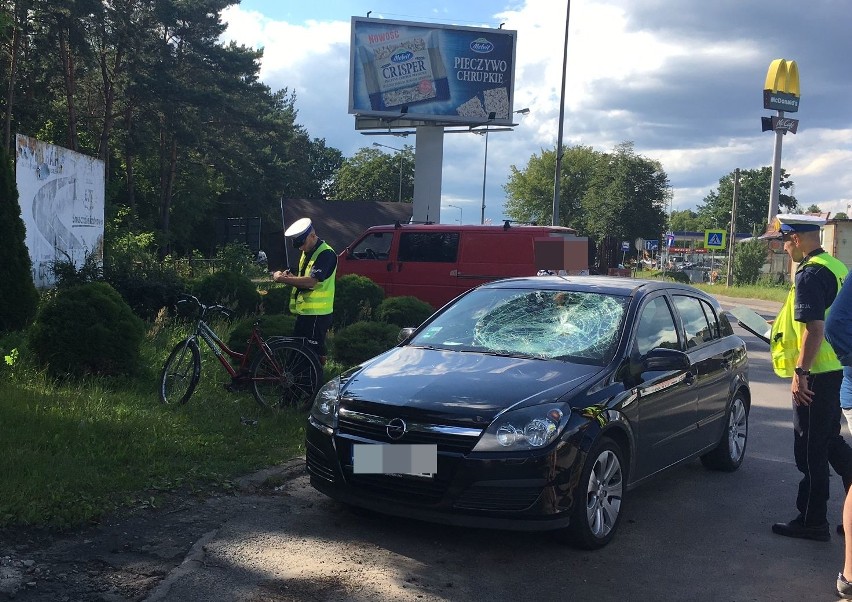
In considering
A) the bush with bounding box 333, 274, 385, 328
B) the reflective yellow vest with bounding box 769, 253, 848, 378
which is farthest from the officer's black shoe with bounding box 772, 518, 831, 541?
the bush with bounding box 333, 274, 385, 328

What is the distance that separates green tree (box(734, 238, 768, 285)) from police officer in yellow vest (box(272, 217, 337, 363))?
41810 mm

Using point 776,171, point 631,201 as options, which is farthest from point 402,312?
point 631,201

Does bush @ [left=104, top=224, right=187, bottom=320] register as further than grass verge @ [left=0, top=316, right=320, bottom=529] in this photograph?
Yes

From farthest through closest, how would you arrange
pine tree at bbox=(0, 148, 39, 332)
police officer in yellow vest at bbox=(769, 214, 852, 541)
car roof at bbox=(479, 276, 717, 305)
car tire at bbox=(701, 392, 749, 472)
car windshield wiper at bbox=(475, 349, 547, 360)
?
pine tree at bbox=(0, 148, 39, 332) → car tire at bbox=(701, 392, 749, 472) → car roof at bbox=(479, 276, 717, 305) → car windshield wiper at bbox=(475, 349, 547, 360) → police officer in yellow vest at bbox=(769, 214, 852, 541)

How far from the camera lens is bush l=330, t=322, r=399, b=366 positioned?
9820 mm

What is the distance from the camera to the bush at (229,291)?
468 inches

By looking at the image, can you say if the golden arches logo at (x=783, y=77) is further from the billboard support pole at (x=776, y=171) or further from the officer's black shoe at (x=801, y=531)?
the officer's black shoe at (x=801, y=531)

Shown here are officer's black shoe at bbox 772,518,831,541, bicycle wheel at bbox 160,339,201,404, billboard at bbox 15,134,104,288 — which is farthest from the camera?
billboard at bbox 15,134,104,288

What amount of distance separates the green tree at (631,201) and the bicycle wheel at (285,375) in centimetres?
5056

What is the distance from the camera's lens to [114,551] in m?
4.32

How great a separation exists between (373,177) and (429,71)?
48674 millimetres

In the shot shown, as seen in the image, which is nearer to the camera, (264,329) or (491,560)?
(491,560)

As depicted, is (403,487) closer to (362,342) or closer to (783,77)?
(362,342)

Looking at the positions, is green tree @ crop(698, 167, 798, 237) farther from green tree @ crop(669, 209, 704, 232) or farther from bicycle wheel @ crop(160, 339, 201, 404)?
bicycle wheel @ crop(160, 339, 201, 404)
